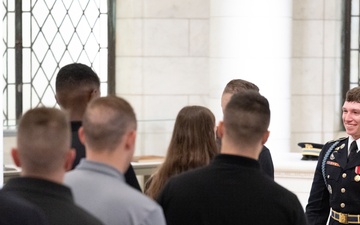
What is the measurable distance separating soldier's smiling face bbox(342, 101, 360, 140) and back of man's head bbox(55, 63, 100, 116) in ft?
5.61

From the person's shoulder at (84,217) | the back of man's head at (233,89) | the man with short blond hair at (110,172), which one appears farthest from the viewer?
the back of man's head at (233,89)

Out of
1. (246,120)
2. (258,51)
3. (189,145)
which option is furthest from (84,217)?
(258,51)

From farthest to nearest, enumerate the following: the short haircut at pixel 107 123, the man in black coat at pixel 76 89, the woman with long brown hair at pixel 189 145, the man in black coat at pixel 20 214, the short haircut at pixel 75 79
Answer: the short haircut at pixel 75 79 → the man in black coat at pixel 76 89 → the woman with long brown hair at pixel 189 145 → the short haircut at pixel 107 123 → the man in black coat at pixel 20 214

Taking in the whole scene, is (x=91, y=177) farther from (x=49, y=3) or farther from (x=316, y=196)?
(x=49, y=3)

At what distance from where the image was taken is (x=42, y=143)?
3521 millimetres

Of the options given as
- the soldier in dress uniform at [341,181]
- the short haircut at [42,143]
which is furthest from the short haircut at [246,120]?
the soldier in dress uniform at [341,181]

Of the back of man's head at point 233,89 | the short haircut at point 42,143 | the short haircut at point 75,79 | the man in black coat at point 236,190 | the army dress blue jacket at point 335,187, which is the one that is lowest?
the army dress blue jacket at point 335,187

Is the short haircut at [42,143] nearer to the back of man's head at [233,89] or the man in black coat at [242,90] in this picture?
the man in black coat at [242,90]

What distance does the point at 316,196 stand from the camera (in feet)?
21.3

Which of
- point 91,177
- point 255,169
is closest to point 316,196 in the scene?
point 255,169

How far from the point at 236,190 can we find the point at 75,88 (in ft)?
5.04

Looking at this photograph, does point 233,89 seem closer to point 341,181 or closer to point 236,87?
point 236,87

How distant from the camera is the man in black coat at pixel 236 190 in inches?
161

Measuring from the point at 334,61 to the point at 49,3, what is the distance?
3043 mm
